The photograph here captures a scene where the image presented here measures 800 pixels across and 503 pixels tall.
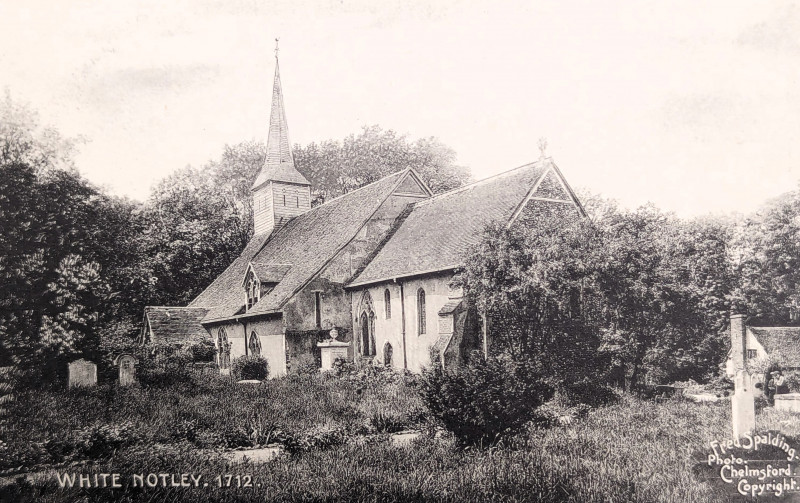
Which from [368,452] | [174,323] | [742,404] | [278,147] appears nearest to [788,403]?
[742,404]

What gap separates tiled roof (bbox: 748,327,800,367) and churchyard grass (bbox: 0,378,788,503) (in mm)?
13692

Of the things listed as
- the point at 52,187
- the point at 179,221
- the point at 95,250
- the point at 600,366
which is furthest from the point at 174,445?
the point at 179,221

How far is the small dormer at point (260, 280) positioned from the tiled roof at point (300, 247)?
389 mm

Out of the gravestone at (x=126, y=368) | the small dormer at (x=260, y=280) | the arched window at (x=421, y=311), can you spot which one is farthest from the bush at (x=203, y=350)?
the arched window at (x=421, y=311)

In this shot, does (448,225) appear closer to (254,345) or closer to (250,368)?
(250,368)

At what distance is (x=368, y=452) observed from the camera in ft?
34.9

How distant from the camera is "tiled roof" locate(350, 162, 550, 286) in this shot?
24.1m

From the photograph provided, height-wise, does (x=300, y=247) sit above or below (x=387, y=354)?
above

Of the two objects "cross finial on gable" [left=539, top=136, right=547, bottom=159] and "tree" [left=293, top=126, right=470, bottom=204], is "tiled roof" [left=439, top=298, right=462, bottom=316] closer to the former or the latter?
"cross finial on gable" [left=539, top=136, right=547, bottom=159]

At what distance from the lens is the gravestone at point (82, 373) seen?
2091 cm

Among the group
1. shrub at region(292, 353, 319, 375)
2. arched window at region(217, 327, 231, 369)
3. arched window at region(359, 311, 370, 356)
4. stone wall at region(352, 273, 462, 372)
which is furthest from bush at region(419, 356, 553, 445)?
arched window at region(217, 327, 231, 369)

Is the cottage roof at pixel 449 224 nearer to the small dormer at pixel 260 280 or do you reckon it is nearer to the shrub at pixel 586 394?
the small dormer at pixel 260 280

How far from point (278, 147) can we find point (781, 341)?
30.5 metres

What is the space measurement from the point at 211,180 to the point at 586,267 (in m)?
42.1
